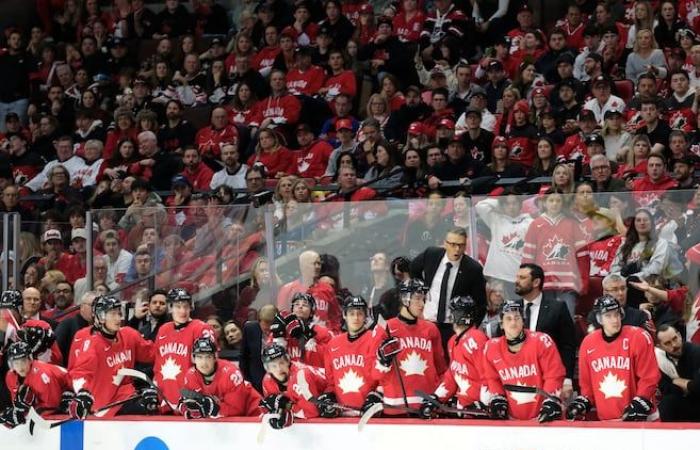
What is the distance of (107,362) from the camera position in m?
9.65

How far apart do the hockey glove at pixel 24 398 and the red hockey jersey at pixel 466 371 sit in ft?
7.68

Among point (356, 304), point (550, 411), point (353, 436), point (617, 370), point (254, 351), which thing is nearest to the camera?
point (550, 411)

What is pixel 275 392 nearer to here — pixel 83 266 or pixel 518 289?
pixel 518 289

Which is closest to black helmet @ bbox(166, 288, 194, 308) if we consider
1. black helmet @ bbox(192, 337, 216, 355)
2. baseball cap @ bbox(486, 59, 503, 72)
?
black helmet @ bbox(192, 337, 216, 355)

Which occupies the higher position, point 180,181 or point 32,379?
point 180,181

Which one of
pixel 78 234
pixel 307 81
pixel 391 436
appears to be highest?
pixel 307 81

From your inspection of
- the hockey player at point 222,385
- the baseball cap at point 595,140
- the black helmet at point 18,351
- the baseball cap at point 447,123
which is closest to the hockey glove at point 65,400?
the black helmet at point 18,351

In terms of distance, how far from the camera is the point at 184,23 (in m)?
15.6

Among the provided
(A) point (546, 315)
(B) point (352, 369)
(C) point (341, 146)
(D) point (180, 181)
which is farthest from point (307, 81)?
(A) point (546, 315)

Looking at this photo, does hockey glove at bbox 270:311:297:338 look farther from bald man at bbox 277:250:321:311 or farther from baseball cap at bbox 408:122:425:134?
baseball cap at bbox 408:122:425:134

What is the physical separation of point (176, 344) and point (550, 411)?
2455 millimetres

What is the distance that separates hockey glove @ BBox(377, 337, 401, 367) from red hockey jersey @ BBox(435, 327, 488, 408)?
0.98 ft

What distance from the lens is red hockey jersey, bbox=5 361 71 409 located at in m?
9.50

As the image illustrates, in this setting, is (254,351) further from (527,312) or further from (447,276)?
(527,312)
